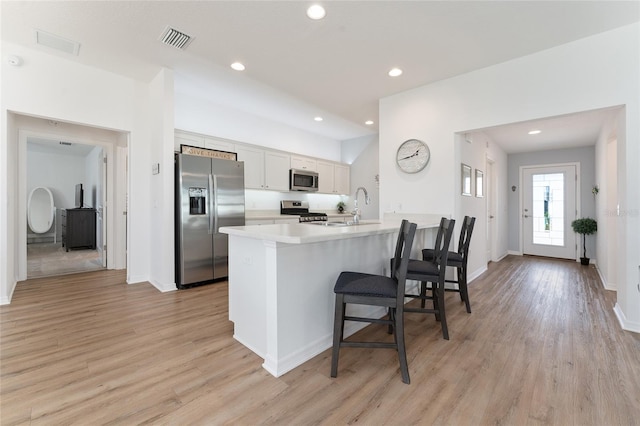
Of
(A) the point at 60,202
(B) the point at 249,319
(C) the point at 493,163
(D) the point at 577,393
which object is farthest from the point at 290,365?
(A) the point at 60,202

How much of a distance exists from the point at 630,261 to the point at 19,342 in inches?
203

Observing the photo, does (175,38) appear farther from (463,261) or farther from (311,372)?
(463,261)

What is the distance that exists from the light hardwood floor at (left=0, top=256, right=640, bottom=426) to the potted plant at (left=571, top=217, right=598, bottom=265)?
10.5 feet

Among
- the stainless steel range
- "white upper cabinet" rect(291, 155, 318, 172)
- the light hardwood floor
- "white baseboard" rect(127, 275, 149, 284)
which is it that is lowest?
the light hardwood floor

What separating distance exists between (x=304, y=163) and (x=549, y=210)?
5.48 m

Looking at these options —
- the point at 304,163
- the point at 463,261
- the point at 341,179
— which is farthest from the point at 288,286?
the point at 341,179

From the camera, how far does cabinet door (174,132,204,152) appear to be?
4.11 meters

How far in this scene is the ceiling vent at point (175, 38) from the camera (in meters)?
2.67

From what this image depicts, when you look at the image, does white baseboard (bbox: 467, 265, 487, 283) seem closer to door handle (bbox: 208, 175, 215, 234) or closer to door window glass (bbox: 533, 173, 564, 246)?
door window glass (bbox: 533, 173, 564, 246)

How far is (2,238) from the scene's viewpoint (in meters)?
3.03

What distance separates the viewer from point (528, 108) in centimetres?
293

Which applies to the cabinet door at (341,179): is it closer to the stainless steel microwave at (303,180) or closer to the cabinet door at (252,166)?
the stainless steel microwave at (303,180)

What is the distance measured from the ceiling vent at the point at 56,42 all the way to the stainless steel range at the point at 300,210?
3.67 meters

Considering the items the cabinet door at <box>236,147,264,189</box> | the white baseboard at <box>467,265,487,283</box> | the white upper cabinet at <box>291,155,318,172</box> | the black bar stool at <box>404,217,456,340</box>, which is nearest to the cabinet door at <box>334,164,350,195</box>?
the white upper cabinet at <box>291,155,318,172</box>
